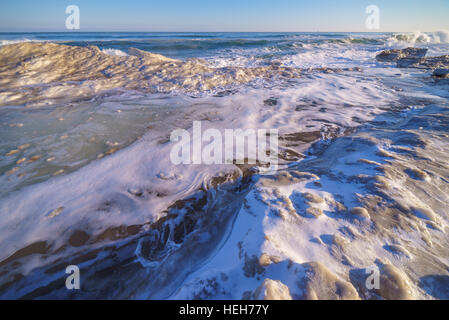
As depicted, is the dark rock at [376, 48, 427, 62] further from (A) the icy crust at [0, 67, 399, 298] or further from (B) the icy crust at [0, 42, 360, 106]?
(A) the icy crust at [0, 67, 399, 298]

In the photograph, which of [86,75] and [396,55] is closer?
[86,75]

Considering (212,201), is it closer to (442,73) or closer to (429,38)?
(442,73)

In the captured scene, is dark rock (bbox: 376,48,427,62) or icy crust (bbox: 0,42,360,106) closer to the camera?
icy crust (bbox: 0,42,360,106)

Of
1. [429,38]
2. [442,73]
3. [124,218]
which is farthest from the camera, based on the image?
[429,38]

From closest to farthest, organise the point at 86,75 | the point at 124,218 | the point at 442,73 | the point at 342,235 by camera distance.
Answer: the point at 342,235, the point at 124,218, the point at 86,75, the point at 442,73

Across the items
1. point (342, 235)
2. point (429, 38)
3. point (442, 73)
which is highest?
point (429, 38)

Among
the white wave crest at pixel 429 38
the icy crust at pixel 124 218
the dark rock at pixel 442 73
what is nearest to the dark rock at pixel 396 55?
the dark rock at pixel 442 73

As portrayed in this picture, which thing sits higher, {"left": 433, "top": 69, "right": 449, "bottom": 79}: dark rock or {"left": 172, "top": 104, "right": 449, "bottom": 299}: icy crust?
{"left": 433, "top": 69, "right": 449, "bottom": 79}: dark rock

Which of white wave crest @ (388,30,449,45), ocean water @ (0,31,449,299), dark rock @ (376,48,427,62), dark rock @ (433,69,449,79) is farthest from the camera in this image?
white wave crest @ (388,30,449,45)

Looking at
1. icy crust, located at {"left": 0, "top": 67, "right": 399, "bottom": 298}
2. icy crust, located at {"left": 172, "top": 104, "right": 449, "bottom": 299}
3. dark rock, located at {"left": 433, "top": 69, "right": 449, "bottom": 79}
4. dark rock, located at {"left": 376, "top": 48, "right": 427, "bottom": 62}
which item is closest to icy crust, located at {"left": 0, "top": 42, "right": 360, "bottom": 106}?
icy crust, located at {"left": 0, "top": 67, "right": 399, "bottom": 298}

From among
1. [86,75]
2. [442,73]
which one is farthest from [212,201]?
[442,73]
